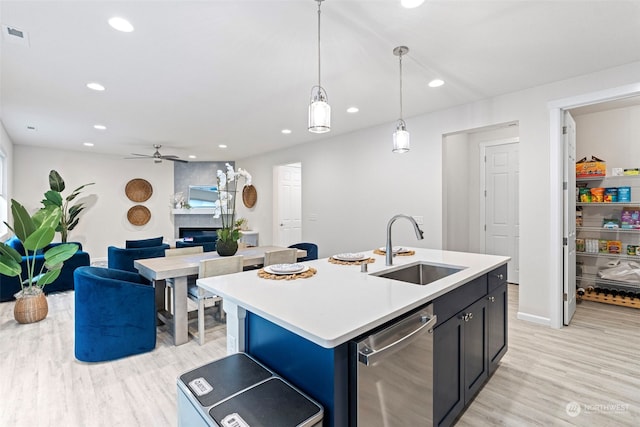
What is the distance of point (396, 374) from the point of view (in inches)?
50.1

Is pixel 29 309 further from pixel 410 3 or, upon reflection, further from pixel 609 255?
pixel 609 255

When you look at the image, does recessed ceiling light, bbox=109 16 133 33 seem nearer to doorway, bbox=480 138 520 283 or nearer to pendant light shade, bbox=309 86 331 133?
pendant light shade, bbox=309 86 331 133

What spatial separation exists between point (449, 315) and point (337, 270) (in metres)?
0.72

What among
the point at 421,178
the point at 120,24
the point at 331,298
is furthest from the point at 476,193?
the point at 120,24

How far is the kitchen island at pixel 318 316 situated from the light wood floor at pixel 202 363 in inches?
30.7

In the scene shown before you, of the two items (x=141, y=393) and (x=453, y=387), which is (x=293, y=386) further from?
(x=141, y=393)

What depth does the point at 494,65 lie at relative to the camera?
2.74 metres

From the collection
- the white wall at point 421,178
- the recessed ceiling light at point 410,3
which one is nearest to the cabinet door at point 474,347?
the white wall at point 421,178

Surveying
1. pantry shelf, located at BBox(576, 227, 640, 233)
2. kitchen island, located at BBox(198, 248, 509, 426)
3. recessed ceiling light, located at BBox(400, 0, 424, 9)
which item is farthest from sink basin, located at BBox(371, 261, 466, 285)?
pantry shelf, located at BBox(576, 227, 640, 233)

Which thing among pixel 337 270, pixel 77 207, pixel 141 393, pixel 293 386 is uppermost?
pixel 77 207

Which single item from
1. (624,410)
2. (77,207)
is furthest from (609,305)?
(77,207)

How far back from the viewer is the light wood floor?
1.89m

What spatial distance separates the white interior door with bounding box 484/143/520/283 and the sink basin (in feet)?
10.5

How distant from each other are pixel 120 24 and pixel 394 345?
8.46 feet
